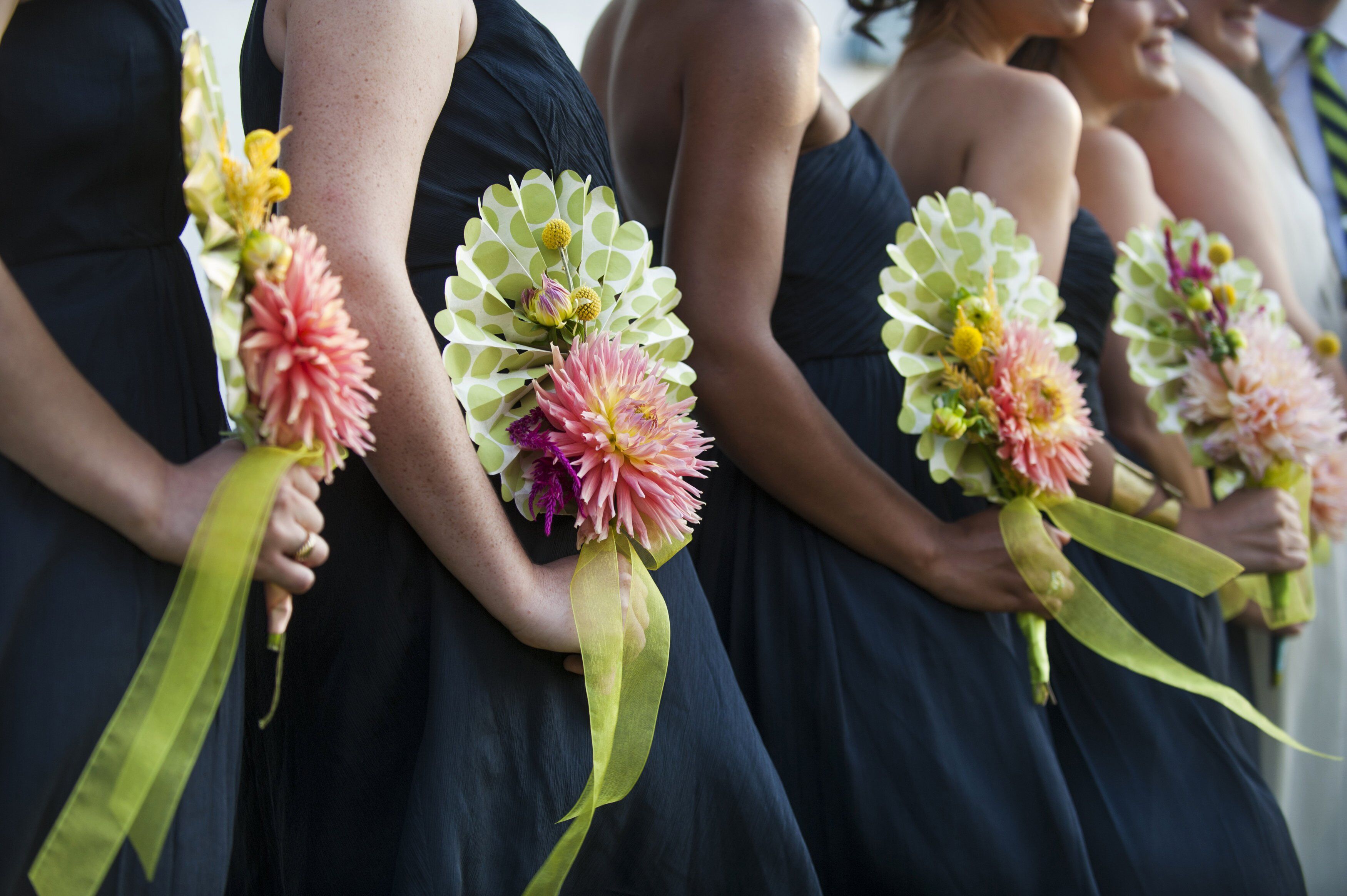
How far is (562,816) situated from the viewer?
1090 millimetres

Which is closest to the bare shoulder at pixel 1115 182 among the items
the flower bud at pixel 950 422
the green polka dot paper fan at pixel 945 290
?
the green polka dot paper fan at pixel 945 290

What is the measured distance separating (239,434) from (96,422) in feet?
0.35

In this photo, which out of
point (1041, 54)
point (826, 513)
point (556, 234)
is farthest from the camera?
point (1041, 54)

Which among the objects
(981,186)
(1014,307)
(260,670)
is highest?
(981,186)

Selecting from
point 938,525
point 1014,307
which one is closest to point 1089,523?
point 938,525

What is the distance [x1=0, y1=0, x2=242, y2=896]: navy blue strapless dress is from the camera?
0.83 metres

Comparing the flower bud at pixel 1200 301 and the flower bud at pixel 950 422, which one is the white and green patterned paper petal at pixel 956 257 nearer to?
the flower bud at pixel 950 422

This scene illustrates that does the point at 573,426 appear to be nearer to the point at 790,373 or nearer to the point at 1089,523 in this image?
the point at 790,373

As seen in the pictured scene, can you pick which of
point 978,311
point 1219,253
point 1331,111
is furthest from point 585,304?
point 1331,111

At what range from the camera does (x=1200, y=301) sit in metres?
1.96

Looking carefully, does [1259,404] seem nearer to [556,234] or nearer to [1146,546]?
[1146,546]

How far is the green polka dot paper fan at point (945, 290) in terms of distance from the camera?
1.56 meters

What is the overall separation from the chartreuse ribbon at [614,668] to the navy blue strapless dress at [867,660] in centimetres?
43

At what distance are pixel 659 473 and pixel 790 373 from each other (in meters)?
0.47
